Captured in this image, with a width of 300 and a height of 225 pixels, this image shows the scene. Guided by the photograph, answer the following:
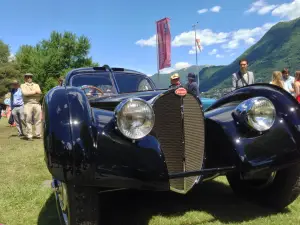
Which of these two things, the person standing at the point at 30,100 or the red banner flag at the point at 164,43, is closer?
the person standing at the point at 30,100

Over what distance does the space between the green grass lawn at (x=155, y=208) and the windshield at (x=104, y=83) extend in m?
1.32

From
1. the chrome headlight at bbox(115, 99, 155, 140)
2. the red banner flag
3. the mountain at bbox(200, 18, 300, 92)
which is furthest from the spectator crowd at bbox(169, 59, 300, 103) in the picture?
the mountain at bbox(200, 18, 300, 92)

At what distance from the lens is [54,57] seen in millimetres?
44844

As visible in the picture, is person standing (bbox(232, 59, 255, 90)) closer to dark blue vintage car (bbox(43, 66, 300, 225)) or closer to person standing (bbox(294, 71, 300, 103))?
person standing (bbox(294, 71, 300, 103))

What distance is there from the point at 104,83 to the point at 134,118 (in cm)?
195

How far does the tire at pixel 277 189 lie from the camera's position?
298 centimetres

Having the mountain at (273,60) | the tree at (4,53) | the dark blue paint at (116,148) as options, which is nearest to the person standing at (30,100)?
the dark blue paint at (116,148)

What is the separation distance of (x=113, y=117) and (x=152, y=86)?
2145 mm

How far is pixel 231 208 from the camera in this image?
329 centimetres

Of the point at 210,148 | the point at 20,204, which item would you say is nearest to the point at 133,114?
the point at 210,148

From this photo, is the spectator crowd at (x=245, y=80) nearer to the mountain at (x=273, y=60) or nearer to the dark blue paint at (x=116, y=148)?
the dark blue paint at (x=116, y=148)

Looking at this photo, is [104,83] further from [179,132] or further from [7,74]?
[7,74]

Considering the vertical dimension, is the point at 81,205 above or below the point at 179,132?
below

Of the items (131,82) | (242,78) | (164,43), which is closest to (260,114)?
(131,82)
